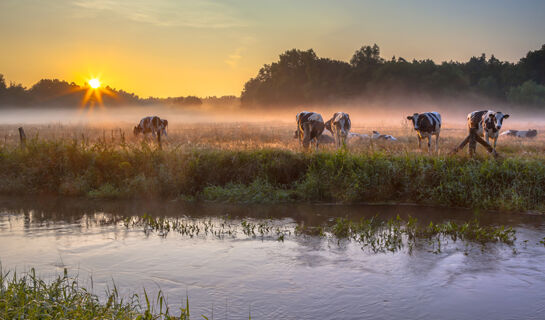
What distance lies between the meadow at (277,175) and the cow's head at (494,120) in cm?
461

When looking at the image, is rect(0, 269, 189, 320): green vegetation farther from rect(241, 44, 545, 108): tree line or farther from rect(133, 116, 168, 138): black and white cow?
rect(241, 44, 545, 108): tree line

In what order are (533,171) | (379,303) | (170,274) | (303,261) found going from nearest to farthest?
(379,303), (170,274), (303,261), (533,171)

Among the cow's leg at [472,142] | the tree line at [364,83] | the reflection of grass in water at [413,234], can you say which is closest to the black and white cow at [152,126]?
the cow's leg at [472,142]

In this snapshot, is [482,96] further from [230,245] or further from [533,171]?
[230,245]

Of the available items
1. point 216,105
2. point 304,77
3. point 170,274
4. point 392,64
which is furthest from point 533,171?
point 216,105

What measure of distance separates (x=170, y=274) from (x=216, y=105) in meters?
111

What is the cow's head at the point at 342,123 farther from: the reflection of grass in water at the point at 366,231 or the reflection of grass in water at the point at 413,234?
the reflection of grass in water at the point at 413,234

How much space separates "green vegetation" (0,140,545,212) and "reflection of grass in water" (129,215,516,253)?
1.75 meters

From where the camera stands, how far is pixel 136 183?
1241cm

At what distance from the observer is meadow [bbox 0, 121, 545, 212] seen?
10.9 metres

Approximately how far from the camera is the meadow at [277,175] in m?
10.9

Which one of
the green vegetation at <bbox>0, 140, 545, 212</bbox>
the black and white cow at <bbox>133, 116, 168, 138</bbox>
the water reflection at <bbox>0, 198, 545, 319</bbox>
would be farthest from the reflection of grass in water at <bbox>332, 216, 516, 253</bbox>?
the black and white cow at <bbox>133, 116, 168, 138</bbox>

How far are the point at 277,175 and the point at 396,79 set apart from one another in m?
66.2

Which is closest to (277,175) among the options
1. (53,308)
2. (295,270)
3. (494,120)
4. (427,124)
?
(295,270)
